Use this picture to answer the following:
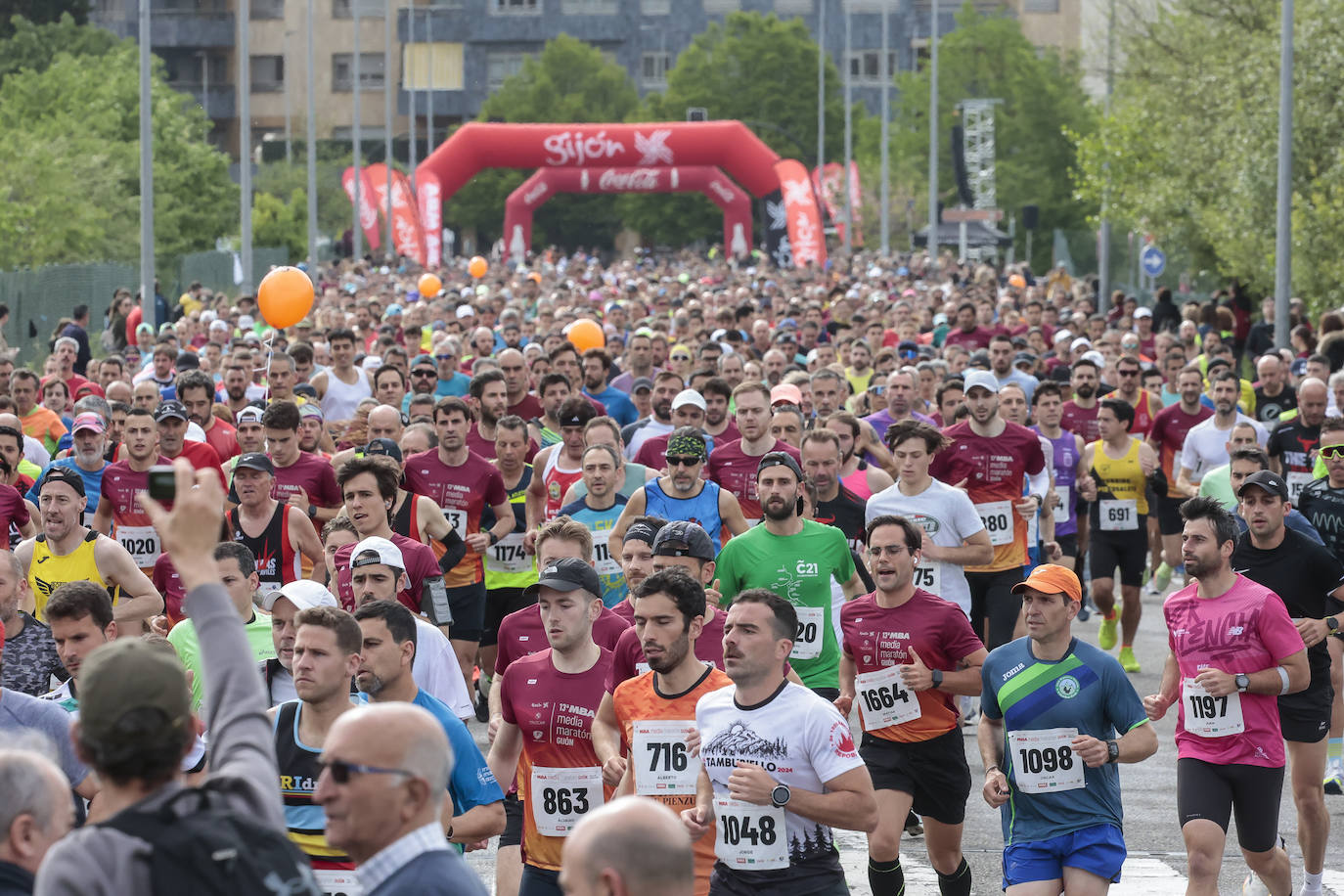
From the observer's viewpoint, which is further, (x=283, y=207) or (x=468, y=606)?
(x=283, y=207)

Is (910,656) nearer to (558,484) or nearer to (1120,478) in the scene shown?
(558,484)

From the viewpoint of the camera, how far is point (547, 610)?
6.86 metres

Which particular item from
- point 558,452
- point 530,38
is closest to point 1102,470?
point 558,452

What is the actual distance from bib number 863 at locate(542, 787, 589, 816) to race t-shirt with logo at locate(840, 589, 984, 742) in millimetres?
1836

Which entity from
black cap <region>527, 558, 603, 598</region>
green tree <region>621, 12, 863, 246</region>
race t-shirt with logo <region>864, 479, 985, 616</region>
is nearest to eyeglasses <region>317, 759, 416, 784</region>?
black cap <region>527, 558, 603, 598</region>

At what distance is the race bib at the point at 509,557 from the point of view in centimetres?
1200

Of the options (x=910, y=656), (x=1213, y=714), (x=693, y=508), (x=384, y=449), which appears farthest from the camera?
(x=384, y=449)

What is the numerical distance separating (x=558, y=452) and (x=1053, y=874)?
229 inches

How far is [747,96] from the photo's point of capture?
89.3 meters

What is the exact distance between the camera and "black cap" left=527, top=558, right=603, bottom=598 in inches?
265

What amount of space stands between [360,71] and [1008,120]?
4523cm

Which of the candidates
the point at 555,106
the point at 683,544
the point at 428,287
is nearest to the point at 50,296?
the point at 428,287

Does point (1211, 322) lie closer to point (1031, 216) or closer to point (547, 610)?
point (1031, 216)

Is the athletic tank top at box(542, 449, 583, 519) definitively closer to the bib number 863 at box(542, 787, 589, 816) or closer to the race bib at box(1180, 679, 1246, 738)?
the race bib at box(1180, 679, 1246, 738)
